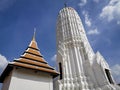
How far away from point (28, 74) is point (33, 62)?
927mm

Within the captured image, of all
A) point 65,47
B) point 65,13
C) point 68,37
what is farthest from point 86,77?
point 65,13

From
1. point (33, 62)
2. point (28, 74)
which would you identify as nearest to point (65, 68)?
point (33, 62)

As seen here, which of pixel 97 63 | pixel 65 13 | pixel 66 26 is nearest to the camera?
pixel 97 63

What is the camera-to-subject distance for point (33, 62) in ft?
28.7

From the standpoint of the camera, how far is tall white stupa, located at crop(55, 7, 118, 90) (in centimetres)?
1397

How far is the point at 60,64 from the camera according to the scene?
56.0ft

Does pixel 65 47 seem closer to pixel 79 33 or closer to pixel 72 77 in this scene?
pixel 79 33

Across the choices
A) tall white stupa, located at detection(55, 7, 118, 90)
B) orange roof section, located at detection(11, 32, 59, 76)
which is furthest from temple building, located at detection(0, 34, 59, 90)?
tall white stupa, located at detection(55, 7, 118, 90)

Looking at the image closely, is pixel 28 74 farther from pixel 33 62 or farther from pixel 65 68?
pixel 65 68

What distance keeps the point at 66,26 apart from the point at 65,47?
3994 mm

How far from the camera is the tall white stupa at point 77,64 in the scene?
14.0 m

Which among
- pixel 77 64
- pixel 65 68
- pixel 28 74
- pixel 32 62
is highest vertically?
pixel 77 64

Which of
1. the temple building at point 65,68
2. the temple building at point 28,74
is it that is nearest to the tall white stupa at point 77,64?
the temple building at point 65,68

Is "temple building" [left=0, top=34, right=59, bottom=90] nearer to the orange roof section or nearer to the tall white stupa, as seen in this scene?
the orange roof section
